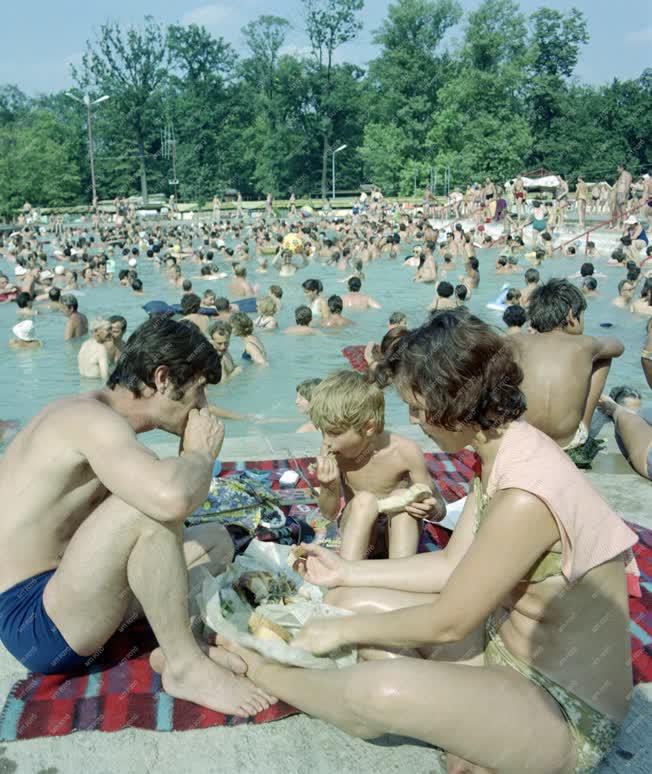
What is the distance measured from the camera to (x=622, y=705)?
2.26 m

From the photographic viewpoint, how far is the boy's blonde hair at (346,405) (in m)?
3.54

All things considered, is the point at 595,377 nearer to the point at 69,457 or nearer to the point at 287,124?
the point at 69,457

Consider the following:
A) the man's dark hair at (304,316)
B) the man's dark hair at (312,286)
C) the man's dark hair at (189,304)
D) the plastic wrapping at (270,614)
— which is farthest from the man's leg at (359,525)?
the man's dark hair at (312,286)

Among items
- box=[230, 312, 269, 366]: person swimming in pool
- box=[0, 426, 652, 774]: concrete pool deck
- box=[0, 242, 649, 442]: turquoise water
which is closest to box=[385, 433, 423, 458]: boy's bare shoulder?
box=[0, 426, 652, 774]: concrete pool deck

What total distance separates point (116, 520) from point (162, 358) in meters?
0.67

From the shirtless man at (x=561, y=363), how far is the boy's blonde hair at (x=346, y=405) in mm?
1862

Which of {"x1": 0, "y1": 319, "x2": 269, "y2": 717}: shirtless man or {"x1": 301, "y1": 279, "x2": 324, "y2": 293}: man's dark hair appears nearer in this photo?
{"x1": 0, "y1": 319, "x2": 269, "y2": 717}: shirtless man

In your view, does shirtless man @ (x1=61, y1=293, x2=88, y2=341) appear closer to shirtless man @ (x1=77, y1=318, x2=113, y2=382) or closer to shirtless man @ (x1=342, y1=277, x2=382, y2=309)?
shirtless man @ (x1=77, y1=318, x2=113, y2=382)

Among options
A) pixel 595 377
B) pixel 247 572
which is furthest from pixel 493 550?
pixel 595 377

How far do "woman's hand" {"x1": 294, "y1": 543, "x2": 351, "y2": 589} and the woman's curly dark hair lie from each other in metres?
0.88

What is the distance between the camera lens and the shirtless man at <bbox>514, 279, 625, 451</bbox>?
5195mm

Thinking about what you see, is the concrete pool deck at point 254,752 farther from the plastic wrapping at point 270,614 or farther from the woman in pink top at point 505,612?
the plastic wrapping at point 270,614

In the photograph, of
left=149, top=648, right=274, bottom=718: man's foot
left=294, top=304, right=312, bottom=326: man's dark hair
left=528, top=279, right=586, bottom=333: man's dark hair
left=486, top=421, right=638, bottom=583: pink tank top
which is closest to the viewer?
left=486, top=421, right=638, bottom=583: pink tank top

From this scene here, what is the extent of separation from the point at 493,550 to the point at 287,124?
63339 mm
